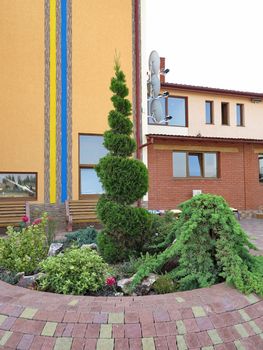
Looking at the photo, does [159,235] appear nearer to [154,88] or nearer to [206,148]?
[154,88]

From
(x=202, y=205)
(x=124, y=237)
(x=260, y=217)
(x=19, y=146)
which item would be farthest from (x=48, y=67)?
(x=260, y=217)

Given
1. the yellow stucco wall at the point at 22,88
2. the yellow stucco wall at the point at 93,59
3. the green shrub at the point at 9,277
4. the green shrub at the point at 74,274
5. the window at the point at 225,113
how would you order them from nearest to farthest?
the green shrub at the point at 74,274 < the green shrub at the point at 9,277 < the yellow stucco wall at the point at 22,88 < the yellow stucco wall at the point at 93,59 < the window at the point at 225,113

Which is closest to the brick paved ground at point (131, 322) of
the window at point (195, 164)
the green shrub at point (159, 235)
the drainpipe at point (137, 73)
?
the green shrub at point (159, 235)

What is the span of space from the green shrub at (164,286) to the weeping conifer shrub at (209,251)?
0.11 metres

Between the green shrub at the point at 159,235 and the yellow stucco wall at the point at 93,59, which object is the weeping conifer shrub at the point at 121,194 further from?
the yellow stucco wall at the point at 93,59

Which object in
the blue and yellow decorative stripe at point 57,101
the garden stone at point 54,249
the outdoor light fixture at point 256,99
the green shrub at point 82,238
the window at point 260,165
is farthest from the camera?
the outdoor light fixture at point 256,99

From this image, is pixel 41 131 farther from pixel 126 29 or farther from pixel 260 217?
pixel 260 217

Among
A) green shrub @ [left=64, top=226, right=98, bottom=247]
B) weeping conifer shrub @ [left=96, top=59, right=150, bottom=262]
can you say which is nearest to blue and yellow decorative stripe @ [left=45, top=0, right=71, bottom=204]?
green shrub @ [left=64, top=226, right=98, bottom=247]

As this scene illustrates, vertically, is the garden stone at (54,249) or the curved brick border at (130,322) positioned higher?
the garden stone at (54,249)

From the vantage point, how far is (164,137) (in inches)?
462

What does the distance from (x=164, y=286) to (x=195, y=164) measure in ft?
33.0

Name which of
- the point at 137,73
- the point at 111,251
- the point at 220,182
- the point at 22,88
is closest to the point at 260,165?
the point at 220,182

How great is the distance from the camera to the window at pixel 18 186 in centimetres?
978

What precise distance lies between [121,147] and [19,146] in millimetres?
5797
